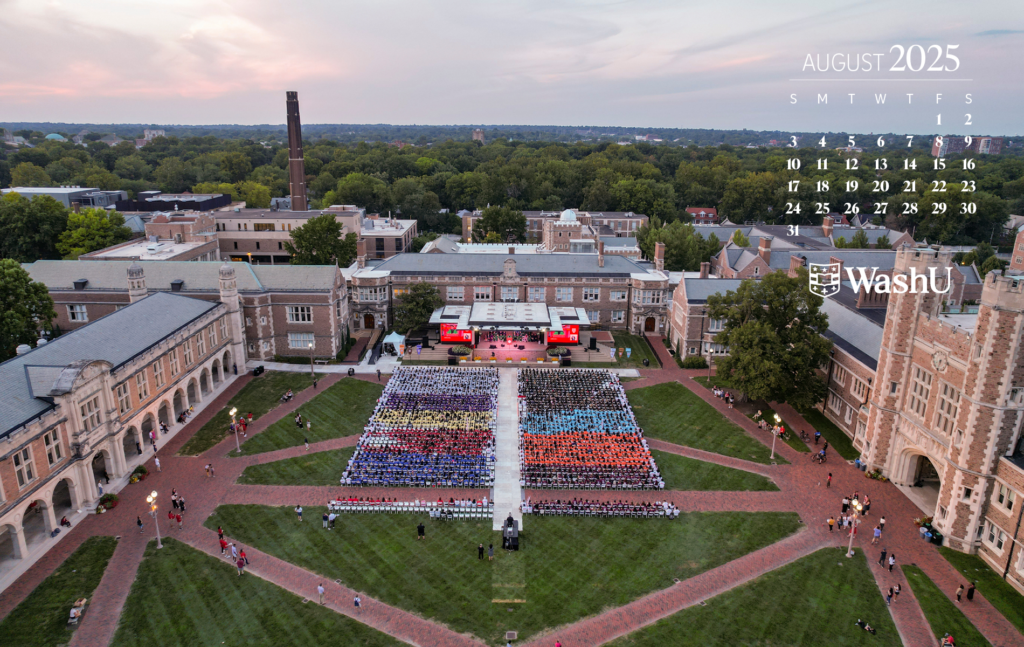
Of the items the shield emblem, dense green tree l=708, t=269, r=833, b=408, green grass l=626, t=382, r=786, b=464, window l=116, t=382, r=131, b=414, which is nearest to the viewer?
window l=116, t=382, r=131, b=414

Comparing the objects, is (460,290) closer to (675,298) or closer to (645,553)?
(675,298)

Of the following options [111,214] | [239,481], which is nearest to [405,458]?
[239,481]

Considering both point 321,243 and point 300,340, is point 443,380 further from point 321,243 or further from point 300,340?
point 321,243

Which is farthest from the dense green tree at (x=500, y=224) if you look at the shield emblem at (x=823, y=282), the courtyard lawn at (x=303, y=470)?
the courtyard lawn at (x=303, y=470)

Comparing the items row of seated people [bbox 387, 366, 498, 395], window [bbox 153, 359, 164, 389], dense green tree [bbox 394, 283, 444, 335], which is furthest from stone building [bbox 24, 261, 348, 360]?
window [bbox 153, 359, 164, 389]

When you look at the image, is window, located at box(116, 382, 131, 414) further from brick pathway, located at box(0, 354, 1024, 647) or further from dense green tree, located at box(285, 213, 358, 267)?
dense green tree, located at box(285, 213, 358, 267)

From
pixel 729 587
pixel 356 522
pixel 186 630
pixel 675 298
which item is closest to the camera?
pixel 186 630
